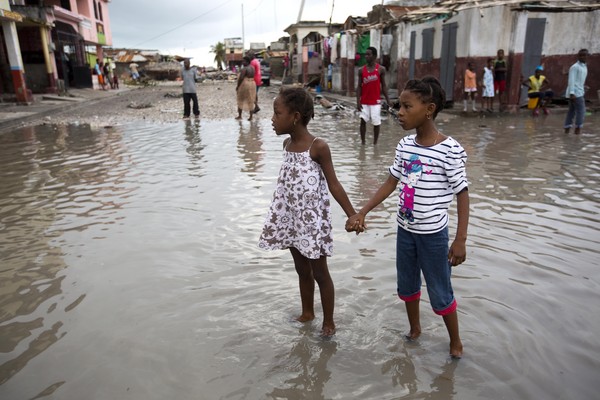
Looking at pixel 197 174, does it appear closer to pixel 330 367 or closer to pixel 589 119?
pixel 330 367

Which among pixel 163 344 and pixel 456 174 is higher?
pixel 456 174

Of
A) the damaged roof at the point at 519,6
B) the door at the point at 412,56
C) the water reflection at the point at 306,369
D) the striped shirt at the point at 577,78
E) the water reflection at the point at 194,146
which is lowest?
the water reflection at the point at 306,369

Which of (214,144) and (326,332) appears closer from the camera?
(326,332)

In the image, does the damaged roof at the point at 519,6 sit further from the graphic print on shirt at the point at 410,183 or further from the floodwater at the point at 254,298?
the graphic print on shirt at the point at 410,183

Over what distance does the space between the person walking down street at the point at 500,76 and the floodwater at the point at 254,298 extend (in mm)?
8134

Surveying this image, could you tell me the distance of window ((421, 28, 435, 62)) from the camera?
1708 cm

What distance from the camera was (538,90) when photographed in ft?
47.1

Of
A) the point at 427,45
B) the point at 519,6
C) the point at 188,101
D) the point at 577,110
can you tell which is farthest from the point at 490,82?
the point at 188,101

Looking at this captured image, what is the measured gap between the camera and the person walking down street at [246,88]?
1324 cm

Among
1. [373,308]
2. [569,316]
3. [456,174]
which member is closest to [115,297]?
[373,308]

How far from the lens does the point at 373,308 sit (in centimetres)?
329

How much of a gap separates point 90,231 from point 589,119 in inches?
532

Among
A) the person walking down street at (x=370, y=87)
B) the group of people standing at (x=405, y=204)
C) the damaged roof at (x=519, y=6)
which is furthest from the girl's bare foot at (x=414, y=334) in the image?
the damaged roof at (x=519, y=6)

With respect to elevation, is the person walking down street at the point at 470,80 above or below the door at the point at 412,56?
below
